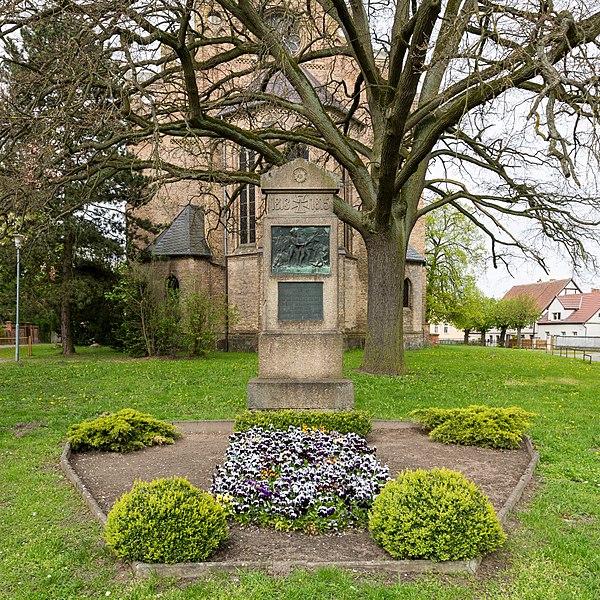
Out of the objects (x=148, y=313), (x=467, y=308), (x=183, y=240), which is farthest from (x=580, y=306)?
(x=148, y=313)

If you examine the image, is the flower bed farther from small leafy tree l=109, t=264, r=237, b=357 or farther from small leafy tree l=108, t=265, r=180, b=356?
small leafy tree l=108, t=265, r=180, b=356

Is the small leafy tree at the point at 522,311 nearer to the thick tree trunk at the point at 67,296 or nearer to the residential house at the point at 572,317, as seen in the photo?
the residential house at the point at 572,317

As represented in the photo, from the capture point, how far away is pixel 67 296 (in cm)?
2300

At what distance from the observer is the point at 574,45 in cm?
848

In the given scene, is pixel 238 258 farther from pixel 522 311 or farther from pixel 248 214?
pixel 522 311

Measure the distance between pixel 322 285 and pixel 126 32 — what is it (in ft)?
16.9

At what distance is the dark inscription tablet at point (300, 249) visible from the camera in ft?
28.5

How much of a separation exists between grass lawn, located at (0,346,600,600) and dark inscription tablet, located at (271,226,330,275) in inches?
111

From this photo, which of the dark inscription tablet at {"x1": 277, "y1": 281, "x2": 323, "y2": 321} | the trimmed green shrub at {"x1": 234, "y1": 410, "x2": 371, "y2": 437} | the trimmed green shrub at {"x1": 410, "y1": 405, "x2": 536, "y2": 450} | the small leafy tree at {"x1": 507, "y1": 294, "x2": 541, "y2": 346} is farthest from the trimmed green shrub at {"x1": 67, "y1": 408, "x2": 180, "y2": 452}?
the small leafy tree at {"x1": 507, "y1": 294, "x2": 541, "y2": 346}

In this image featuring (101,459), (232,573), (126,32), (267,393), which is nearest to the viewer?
(232,573)

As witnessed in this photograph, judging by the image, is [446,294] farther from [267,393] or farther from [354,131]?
[267,393]

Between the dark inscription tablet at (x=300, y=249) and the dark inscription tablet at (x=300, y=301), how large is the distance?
0.22 metres

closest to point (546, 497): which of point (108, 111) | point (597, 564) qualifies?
point (597, 564)

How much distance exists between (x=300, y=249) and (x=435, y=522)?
540cm
